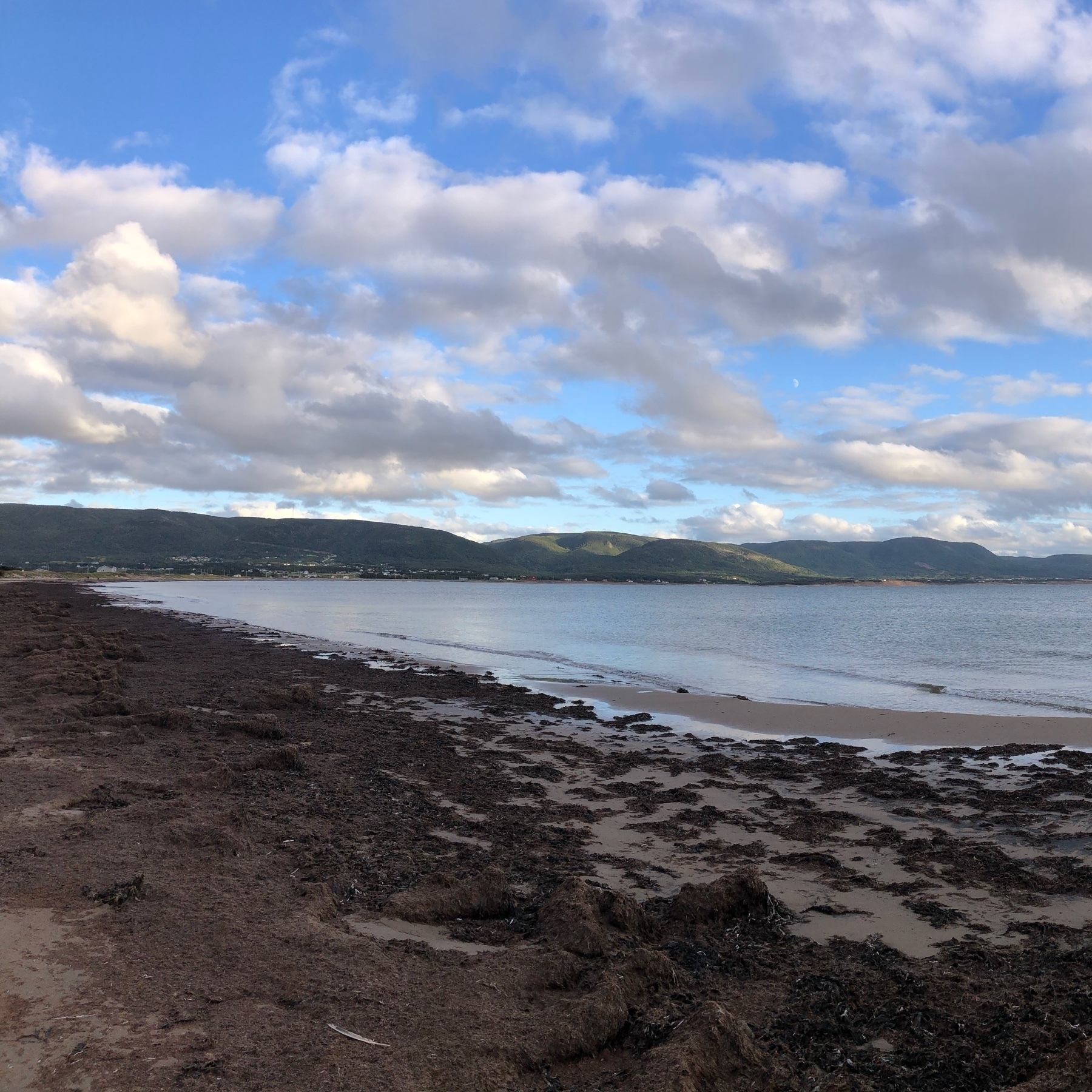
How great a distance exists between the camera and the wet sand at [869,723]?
61.2 ft

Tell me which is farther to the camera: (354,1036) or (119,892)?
(119,892)

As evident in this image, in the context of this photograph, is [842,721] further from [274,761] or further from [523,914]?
[523,914]

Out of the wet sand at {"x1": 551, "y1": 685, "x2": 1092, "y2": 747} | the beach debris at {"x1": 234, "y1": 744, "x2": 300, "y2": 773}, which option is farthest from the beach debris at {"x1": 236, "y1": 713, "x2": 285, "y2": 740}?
the wet sand at {"x1": 551, "y1": 685, "x2": 1092, "y2": 747}

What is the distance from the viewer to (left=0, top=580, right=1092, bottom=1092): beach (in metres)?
4.70

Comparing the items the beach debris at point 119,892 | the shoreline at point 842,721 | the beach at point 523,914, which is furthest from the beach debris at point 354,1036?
the shoreline at point 842,721

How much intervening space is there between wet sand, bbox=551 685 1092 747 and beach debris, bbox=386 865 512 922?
13.4 m

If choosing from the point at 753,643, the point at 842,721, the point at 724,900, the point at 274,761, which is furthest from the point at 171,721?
the point at 753,643

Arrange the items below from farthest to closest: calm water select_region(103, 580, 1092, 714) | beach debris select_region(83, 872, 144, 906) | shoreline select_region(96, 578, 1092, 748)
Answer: calm water select_region(103, 580, 1092, 714)
shoreline select_region(96, 578, 1092, 748)
beach debris select_region(83, 872, 144, 906)

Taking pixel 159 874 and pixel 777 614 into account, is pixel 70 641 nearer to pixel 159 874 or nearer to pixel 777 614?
pixel 159 874

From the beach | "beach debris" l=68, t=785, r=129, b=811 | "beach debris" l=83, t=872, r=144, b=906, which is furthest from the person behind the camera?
"beach debris" l=68, t=785, r=129, b=811

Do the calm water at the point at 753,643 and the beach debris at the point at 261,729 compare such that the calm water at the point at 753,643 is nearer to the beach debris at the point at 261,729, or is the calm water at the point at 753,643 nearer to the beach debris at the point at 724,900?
the beach debris at the point at 261,729

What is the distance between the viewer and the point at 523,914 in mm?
7250

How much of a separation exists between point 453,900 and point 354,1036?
2.50 meters

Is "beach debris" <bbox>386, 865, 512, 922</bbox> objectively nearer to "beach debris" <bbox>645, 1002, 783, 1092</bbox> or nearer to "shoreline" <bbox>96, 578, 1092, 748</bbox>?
"beach debris" <bbox>645, 1002, 783, 1092</bbox>
